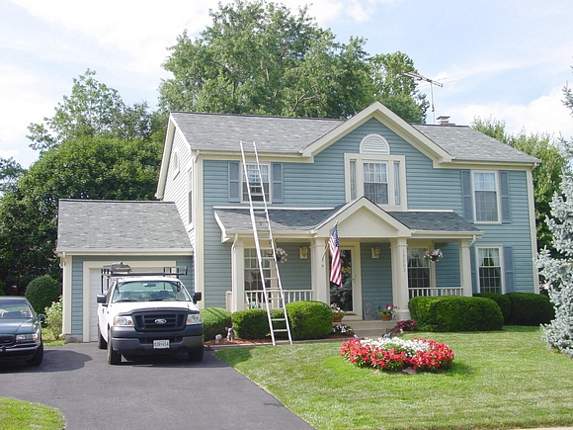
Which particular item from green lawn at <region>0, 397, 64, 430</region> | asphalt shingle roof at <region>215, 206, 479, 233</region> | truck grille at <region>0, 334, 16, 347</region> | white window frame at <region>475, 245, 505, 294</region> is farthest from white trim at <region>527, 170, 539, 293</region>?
green lawn at <region>0, 397, 64, 430</region>

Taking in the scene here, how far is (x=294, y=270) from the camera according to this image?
2109 centimetres

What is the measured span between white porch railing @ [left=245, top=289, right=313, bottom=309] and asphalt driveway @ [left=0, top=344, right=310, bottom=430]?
15.3 feet

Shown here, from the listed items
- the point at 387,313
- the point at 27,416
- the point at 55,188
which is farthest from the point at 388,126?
the point at 55,188

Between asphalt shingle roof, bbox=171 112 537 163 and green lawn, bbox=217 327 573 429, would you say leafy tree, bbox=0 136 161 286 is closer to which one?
asphalt shingle roof, bbox=171 112 537 163

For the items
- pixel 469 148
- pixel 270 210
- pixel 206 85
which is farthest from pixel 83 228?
pixel 206 85

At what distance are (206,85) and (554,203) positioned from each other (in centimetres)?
2747

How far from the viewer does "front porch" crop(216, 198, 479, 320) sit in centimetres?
1938

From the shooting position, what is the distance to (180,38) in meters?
43.2

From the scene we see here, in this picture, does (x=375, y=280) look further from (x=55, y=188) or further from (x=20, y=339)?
(x=55, y=188)

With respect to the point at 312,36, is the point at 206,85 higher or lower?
lower

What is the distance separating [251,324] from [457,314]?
5701 mm

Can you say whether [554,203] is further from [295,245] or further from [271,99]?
[271,99]

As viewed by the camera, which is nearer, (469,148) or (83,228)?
(83,228)

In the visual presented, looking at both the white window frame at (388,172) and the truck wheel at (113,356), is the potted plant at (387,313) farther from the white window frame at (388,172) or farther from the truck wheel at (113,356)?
the truck wheel at (113,356)
